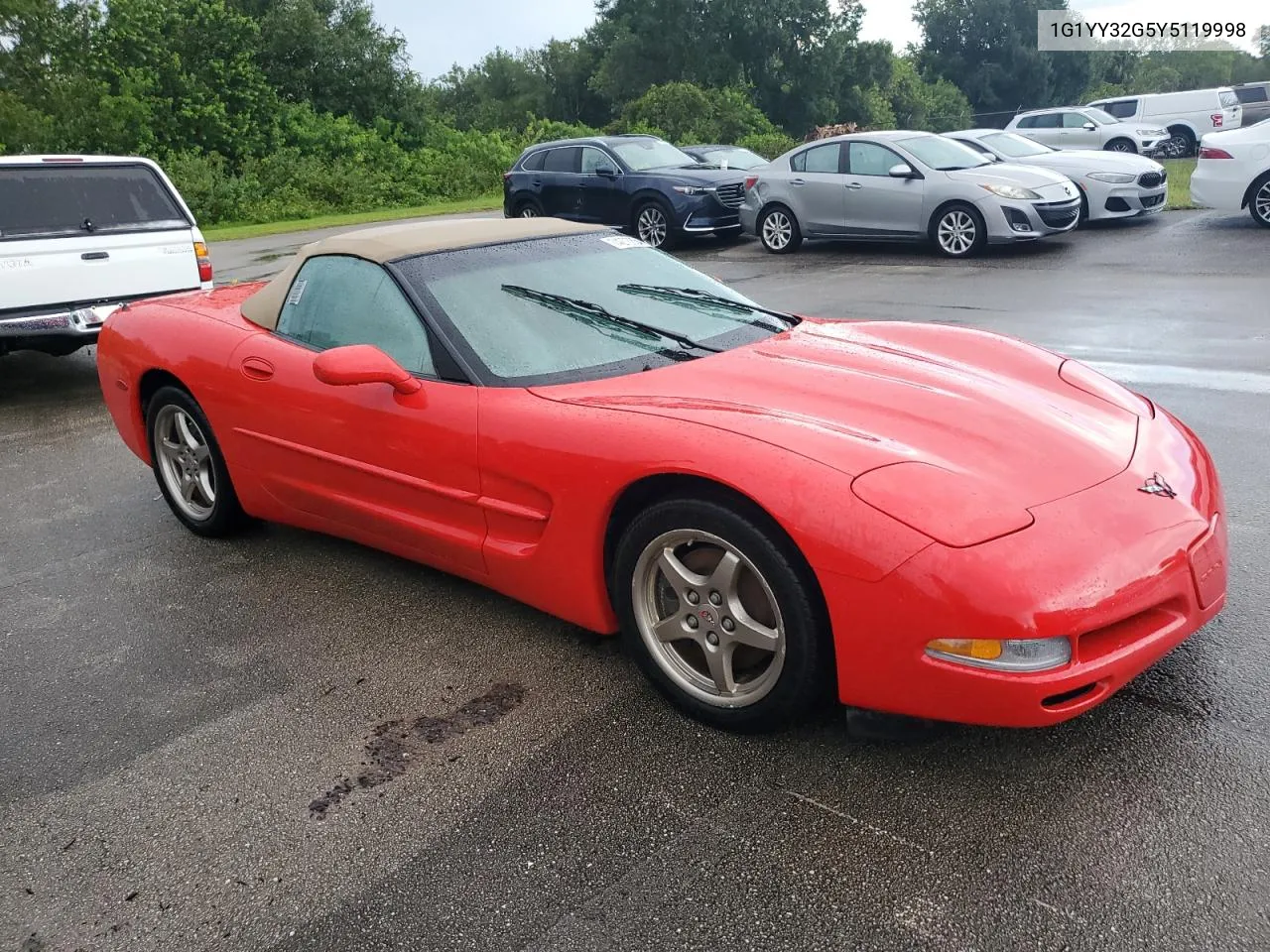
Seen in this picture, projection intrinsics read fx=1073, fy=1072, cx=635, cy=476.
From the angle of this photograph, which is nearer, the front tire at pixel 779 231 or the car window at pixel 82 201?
the car window at pixel 82 201

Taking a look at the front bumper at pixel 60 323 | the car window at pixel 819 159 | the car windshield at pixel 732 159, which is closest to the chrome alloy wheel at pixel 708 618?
the front bumper at pixel 60 323

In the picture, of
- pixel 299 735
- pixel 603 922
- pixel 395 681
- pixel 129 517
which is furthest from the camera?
pixel 129 517

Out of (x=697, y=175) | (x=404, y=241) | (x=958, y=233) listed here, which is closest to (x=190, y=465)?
(x=404, y=241)

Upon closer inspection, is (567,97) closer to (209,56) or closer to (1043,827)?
(209,56)

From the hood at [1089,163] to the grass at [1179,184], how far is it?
1.04 m

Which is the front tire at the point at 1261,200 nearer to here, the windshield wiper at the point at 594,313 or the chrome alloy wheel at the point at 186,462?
the windshield wiper at the point at 594,313

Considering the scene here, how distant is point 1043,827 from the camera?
8.06ft

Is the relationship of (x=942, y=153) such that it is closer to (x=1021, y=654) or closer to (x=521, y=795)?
(x=1021, y=654)

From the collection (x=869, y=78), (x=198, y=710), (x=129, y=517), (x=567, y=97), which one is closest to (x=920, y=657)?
(x=198, y=710)

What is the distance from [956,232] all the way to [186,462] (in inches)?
401

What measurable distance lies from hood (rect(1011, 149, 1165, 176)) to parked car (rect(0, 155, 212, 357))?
10309 millimetres

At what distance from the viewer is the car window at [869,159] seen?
1316 cm

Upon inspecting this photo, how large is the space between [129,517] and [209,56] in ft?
123

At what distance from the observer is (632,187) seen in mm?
15469
